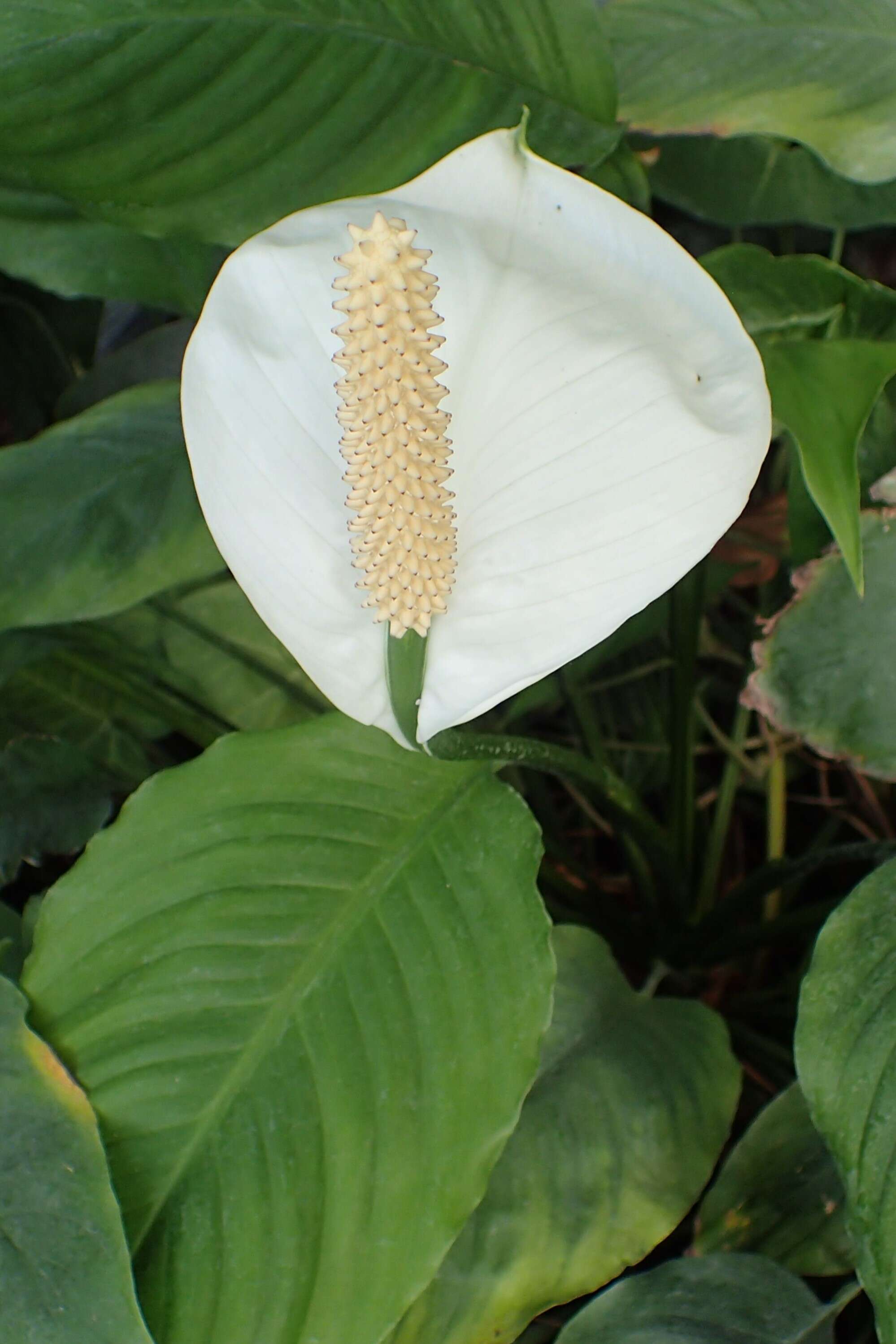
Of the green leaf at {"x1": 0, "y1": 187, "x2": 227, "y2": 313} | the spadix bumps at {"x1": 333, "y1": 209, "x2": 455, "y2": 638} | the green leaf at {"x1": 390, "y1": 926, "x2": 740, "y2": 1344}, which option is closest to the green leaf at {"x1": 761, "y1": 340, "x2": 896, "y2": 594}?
the spadix bumps at {"x1": 333, "y1": 209, "x2": 455, "y2": 638}

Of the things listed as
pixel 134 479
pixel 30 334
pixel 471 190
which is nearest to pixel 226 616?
pixel 134 479

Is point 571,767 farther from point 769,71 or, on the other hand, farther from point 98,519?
point 769,71

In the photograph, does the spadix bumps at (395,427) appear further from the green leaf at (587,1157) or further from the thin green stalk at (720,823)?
the thin green stalk at (720,823)

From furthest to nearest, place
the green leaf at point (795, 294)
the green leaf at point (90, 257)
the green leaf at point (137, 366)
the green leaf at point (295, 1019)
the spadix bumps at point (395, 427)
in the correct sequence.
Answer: the green leaf at point (137, 366) < the green leaf at point (90, 257) < the green leaf at point (795, 294) < the green leaf at point (295, 1019) < the spadix bumps at point (395, 427)

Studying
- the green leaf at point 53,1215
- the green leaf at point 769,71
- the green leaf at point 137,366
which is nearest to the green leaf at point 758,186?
the green leaf at point 769,71

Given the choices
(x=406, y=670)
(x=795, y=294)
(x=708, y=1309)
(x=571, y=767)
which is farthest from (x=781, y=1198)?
(x=795, y=294)

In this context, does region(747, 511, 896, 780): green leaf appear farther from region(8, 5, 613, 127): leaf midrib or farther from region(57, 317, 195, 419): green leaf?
region(57, 317, 195, 419): green leaf

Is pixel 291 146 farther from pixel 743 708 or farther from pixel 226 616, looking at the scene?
pixel 743 708
